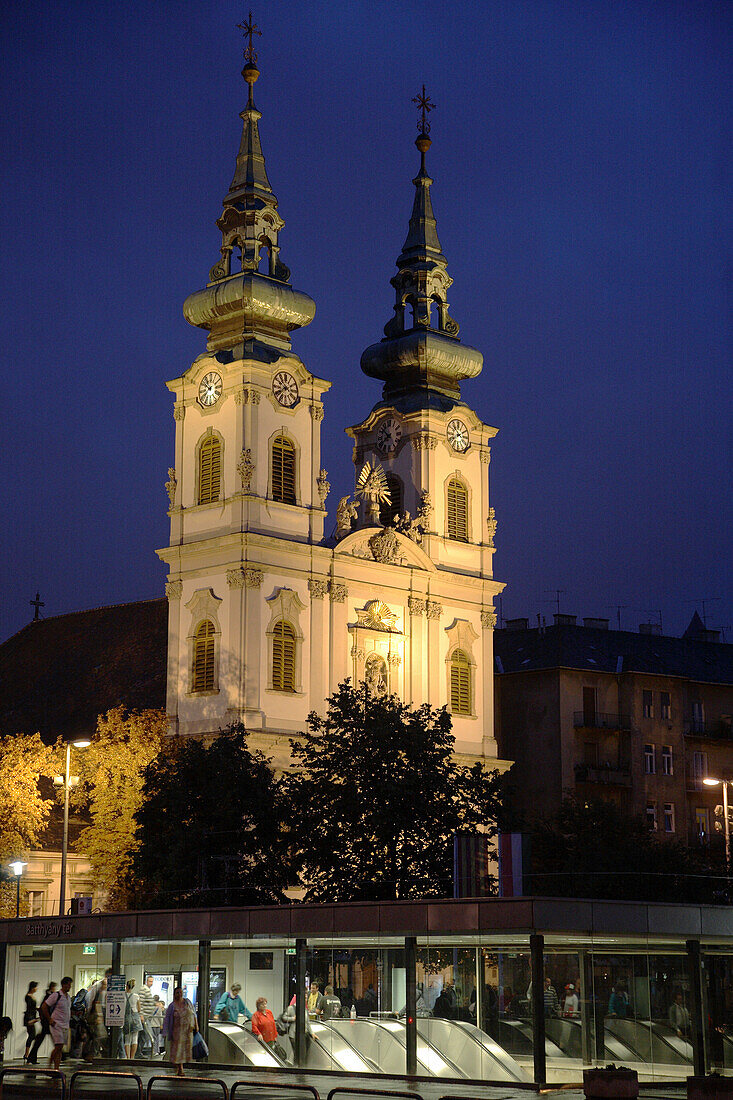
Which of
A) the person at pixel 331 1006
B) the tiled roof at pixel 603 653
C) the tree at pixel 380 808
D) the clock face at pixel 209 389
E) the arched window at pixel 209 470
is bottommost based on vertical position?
the person at pixel 331 1006

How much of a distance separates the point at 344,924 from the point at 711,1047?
20.7 feet

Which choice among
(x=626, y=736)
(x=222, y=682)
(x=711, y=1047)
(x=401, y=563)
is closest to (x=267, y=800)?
(x=222, y=682)

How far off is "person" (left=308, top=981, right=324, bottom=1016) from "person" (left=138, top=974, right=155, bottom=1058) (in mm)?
3621

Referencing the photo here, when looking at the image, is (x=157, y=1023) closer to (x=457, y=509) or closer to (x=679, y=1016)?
(x=679, y=1016)

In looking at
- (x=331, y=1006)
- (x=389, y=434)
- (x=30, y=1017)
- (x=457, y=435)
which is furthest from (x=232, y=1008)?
(x=457, y=435)

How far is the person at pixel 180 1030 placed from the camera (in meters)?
31.3

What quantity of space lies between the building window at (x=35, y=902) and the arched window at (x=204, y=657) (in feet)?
27.7

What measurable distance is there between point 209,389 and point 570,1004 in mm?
39362

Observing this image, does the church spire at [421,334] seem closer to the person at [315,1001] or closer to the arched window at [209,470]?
the arched window at [209,470]

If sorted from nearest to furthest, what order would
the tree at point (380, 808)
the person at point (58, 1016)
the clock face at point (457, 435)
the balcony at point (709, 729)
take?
the person at point (58, 1016)
the tree at point (380, 808)
the clock face at point (457, 435)
the balcony at point (709, 729)

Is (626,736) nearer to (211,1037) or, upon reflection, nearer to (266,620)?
(266,620)

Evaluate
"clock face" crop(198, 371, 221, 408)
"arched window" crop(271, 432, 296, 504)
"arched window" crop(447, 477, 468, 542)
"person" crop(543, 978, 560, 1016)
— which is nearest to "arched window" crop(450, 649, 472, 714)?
"arched window" crop(447, 477, 468, 542)

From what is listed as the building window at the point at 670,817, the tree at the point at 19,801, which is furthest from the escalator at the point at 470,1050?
the building window at the point at 670,817

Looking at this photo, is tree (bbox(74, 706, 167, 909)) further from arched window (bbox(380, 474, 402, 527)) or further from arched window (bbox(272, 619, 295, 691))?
arched window (bbox(380, 474, 402, 527))
